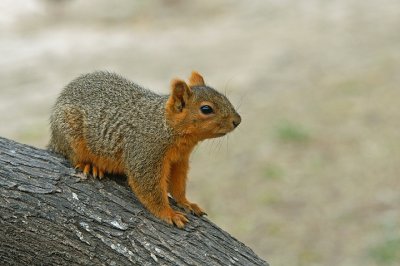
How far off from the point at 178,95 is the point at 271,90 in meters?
7.34

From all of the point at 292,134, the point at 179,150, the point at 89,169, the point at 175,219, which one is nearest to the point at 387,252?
the point at 292,134

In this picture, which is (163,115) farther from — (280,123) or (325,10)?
(325,10)

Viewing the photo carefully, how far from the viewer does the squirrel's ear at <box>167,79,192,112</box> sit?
12.0 ft

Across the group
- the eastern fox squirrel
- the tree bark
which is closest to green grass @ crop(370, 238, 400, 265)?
the eastern fox squirrel

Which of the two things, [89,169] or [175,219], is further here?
[89,169]

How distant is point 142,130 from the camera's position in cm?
372

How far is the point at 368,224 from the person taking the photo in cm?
727

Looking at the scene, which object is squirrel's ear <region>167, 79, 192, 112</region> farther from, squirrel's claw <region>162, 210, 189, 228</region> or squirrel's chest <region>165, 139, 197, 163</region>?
squirrel's claw <region>162, 210, 189, 228</region>

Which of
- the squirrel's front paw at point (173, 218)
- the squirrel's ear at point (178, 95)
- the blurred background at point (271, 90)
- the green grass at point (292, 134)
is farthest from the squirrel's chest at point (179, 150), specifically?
the green grass at point (292, 134)

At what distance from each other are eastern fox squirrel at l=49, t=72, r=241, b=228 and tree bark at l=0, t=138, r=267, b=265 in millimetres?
128

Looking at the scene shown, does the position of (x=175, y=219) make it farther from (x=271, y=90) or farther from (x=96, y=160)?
(x=271, y=90)

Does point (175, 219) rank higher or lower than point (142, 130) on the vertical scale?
lower

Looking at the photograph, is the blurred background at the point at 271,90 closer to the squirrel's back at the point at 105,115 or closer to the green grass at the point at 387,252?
the green grass at the point at 387,252

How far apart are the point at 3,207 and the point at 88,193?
0.38 meters
